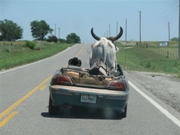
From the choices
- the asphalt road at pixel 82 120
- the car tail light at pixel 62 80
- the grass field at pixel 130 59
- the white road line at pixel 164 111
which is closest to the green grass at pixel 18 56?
the grass field at pixel 130 59

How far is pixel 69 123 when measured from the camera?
368 inches

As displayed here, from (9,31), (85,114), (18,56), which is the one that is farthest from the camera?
(9,31)

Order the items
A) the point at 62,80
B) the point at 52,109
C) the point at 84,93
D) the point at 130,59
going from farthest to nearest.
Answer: the point at 130,59 → the point at 52,109 → the point at 62,80 → the point at 84,93

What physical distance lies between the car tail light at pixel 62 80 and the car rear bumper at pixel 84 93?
133 mm

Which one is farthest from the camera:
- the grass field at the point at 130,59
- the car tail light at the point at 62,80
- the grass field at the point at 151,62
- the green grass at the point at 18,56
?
the grass field at the point at 151,62

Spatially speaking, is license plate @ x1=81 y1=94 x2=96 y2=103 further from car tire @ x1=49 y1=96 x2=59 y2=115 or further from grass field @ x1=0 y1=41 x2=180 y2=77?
grass field @ x1=0 y1=41 x2=180 y2=77

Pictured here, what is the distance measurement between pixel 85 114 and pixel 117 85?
1.20 metres

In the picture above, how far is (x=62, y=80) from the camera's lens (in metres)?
9.94

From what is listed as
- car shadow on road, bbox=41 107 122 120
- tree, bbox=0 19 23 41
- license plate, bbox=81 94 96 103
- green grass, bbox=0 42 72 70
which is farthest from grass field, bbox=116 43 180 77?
tree, bbox=0 19 23 41

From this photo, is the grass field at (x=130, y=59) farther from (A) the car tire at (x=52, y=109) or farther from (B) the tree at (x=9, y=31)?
(B) the tree at (x=9, y=31)

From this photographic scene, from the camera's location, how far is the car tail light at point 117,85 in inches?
390

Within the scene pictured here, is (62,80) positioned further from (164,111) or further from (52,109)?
(164,111)

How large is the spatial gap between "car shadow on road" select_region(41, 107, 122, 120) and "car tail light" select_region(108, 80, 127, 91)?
788 mm

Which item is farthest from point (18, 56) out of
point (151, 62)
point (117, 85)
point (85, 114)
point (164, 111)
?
point (117, 85)
